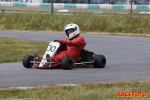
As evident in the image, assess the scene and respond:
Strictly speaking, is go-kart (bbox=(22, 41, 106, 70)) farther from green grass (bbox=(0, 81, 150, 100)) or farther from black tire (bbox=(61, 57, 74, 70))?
green grass (bbox=(0, 81, 150, 100))

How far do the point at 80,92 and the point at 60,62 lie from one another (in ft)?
14.9

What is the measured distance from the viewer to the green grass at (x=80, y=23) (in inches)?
1280

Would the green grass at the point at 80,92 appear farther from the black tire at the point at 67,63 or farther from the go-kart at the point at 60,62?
the go-kart at the point at 60,62

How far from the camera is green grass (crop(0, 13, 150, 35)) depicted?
1280 inches

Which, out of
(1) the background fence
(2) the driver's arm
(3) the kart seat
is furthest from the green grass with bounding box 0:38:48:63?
(1) the background fence

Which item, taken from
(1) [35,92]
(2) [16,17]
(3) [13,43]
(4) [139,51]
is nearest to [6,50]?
(3) [13,43]

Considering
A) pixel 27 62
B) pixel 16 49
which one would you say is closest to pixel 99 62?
pixel 27 62

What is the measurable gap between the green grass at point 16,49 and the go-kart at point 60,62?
2.07 m

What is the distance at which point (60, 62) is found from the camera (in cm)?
1448

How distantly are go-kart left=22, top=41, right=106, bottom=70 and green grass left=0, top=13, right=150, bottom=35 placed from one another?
16619 millimetres

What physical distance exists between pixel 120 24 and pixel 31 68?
18.5 metres

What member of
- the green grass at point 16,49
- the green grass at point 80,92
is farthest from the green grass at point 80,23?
the green grass at point 80,92

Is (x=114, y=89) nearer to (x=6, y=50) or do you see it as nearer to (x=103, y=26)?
(x=6, y=50)

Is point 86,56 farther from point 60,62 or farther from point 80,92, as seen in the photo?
point 80,92
